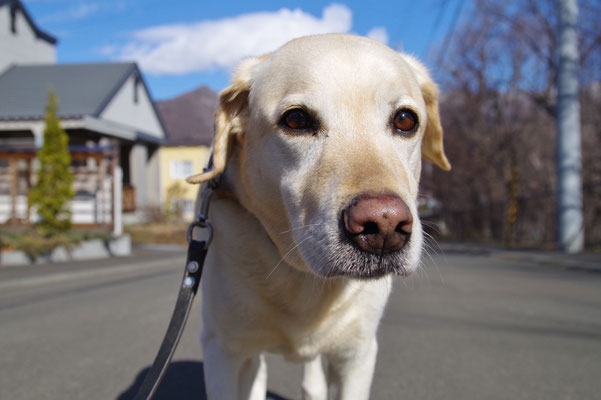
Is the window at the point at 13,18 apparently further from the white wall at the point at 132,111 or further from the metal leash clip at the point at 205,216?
the metal leash clip at the point at 205,216

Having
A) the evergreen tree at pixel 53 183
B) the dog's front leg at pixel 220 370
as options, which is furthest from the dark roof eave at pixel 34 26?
the dog's front leg at pixel 220 370

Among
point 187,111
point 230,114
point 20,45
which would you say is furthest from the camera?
point 187,111

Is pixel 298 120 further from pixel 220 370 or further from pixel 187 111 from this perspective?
pixel 187 111

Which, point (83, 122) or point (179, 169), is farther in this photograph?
point (179, 169)

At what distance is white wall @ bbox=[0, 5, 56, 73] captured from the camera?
73.6ft

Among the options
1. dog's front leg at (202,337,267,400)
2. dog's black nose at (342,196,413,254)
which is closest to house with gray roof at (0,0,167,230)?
dog's front leg at (202,337,267,400)

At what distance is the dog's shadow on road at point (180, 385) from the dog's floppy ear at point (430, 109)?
1731mm

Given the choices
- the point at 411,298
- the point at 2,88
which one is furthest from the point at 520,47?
the point at 2,88

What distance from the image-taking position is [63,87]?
20.7 meters

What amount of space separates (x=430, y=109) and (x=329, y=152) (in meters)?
0.94

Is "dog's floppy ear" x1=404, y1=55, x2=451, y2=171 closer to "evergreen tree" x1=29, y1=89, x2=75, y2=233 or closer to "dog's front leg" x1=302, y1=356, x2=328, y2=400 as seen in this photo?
"dog's front leg" x1=302, y1=356, x2=328, y2=400

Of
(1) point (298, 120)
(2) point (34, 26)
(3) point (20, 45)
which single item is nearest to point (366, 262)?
(1) point (298, 120)

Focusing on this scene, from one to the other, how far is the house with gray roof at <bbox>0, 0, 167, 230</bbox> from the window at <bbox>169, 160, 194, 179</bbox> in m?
4.74

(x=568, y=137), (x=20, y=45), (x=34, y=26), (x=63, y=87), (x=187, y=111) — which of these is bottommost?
(x=568, y=137)
